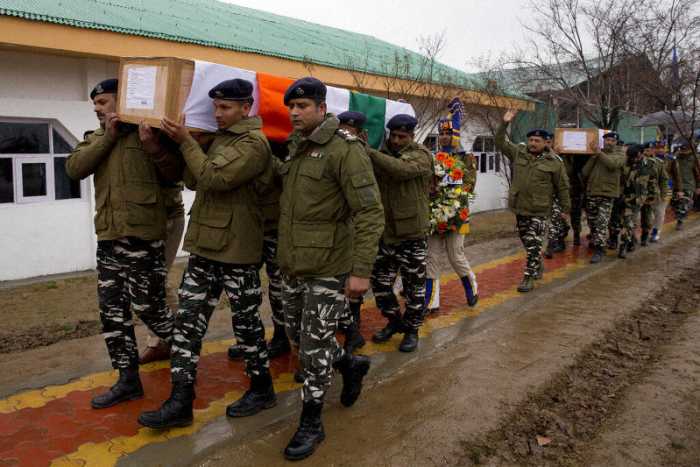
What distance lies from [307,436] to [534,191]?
5.04m

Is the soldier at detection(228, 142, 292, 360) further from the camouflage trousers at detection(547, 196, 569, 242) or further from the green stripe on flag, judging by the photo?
the camouflage trousers at detection(547, 196, 569, 242)

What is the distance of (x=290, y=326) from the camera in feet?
12.3

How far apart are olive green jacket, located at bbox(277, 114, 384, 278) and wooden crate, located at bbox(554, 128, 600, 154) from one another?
22.7ft

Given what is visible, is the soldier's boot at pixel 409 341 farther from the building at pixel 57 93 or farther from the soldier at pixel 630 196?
the building at pixel 57 93

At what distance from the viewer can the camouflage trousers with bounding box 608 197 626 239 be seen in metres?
9.69

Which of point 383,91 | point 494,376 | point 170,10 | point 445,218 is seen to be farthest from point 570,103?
point 494,376

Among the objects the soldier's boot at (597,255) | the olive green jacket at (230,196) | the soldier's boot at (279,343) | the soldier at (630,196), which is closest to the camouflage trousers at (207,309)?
the olive green jacket at (230,196)

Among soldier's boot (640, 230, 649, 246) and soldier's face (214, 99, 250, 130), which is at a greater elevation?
soldier's face (214, 99, 250, 130)

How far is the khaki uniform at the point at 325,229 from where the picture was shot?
318 centimetres

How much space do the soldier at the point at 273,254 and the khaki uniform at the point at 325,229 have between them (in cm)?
47

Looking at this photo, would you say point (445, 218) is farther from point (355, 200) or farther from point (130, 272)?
point (130, 272)

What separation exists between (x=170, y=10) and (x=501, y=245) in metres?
7.88

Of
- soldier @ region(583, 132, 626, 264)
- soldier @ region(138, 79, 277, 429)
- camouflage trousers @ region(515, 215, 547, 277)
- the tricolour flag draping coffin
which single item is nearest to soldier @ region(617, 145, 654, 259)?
soldier @ region(583, 132, 626, 264)

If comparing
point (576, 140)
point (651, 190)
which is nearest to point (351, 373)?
point (576, 140)
